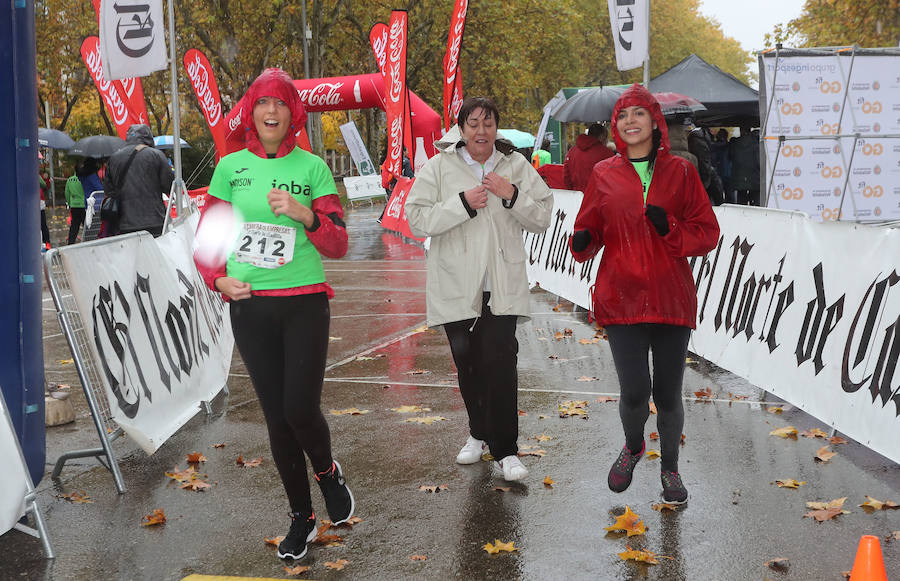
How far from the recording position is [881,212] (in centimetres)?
1498

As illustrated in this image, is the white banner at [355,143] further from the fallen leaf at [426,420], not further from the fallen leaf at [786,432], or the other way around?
the fallen leaf at [786,432]

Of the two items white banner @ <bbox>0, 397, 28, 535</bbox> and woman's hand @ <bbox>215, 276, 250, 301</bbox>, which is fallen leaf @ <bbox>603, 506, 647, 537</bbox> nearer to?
woman's hand @ <bbox>215, 276, 250, 301</bbox>

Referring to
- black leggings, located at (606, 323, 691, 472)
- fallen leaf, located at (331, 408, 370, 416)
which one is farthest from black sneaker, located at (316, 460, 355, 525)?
fallen leaf, located at (331, 408, 370, 416)

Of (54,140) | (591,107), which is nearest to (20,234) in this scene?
(591,107)

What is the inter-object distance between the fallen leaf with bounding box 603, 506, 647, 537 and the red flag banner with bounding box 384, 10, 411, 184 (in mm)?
14311

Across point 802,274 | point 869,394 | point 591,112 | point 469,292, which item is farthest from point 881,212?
point 469,292

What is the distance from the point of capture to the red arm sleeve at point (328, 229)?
14.4 feet

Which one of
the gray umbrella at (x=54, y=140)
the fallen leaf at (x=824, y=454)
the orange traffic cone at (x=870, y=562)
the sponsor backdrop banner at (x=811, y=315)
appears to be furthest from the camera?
the gray umbrella at (x=54, y=140)

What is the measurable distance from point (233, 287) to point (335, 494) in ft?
3.66

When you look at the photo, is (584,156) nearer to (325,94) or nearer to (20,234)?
(20,234)

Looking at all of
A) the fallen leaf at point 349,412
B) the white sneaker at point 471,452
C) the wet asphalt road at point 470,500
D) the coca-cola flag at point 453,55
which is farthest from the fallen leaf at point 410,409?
the coca-cola flag at point 453,55

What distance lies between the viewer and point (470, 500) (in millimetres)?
5156

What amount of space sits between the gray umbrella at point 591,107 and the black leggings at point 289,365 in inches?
535

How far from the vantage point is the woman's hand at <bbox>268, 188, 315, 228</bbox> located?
14.0 feet
